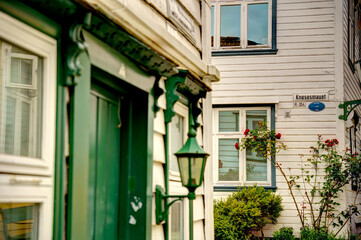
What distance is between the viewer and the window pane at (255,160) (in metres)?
12.0

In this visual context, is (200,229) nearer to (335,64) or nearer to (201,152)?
(201,152)

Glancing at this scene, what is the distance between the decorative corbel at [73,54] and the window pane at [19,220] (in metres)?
0.67

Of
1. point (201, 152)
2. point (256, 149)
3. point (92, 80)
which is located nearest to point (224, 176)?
point (256, 149)

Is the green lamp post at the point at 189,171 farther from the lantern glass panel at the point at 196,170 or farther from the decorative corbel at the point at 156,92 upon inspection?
the decorative corbel at the point at 156,92

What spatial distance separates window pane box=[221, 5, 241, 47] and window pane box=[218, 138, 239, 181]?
2.18 m

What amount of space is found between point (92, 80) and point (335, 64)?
8986 millimetres

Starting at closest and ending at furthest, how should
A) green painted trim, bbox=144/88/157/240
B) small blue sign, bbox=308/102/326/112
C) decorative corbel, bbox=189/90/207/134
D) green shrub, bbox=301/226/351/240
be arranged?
1. green painted trim, bbox=144/88/157/240
2. decorative corbel, bbox=189/90/207/134
3. green shrub, bbox=301/226/351/240
4. small blue sign, bbox=308/102/326/112

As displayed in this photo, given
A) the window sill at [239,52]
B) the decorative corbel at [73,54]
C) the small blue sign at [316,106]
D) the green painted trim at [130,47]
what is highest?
the window sill at [239,52]

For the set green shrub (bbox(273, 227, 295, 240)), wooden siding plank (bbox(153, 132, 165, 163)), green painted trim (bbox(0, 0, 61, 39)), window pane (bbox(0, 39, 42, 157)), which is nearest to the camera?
green painted trim (bbox(0, 0, 61, 39))

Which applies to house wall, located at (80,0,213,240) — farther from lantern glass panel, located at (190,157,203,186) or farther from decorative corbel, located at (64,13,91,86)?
lantern glass panel, located at (190,157,203,186)

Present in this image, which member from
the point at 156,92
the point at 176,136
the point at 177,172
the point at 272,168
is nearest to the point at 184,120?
the point at 176,136

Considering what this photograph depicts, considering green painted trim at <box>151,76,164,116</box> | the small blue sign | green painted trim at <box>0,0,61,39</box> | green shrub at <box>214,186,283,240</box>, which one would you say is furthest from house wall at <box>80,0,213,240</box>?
the small blue sign

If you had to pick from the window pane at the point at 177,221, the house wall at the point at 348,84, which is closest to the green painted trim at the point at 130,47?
the window pane at the point at 177,221

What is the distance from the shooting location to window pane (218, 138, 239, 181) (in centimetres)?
1212
